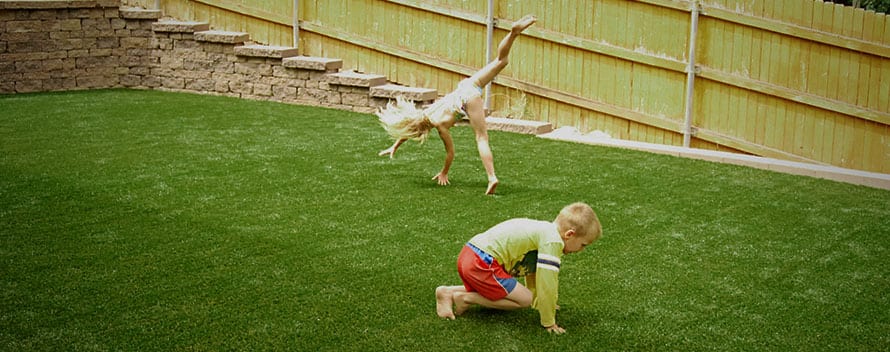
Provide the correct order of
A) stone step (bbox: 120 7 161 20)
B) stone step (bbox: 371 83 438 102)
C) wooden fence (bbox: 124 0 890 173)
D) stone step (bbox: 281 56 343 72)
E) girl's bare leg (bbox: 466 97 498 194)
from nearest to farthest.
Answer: girl's bare leg (bbox: 466 97 498 194) → wooden fence (bbox: 124 0 890 173) → stone step (bbox: 371 83 438 102) → stone step (bbox: 281 56 343 72) → stone step (bbox: 120 7 161 20)

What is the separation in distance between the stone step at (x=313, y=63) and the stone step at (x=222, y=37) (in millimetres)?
830

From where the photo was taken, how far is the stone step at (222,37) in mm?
13008

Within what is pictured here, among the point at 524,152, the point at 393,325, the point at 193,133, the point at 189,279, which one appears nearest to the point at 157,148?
the point at 193,133

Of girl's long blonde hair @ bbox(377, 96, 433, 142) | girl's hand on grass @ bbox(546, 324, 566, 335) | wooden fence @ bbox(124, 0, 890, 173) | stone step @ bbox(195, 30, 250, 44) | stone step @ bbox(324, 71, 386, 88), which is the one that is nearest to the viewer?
girl's hand on grass @ bbox(546, 324, 566, 335)

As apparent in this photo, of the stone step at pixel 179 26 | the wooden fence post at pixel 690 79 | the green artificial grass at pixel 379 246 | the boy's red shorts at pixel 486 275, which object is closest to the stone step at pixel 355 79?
the green artificial grass at pixel 379 246

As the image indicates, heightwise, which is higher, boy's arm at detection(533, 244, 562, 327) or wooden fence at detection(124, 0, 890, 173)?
wooden fence at detection(124, 0, 890, 173)

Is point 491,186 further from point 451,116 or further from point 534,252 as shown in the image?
point 534,252

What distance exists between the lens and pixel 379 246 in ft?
21.3

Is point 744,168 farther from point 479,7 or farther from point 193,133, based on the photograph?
point 193,133

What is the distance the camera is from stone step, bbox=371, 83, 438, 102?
11.8 m

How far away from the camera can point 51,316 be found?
5.11 meters

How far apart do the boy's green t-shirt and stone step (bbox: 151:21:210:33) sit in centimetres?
918

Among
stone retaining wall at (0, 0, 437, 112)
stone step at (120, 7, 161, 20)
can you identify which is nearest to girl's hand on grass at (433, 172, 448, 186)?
stone retaining wall at (0, 0, 437, 112)

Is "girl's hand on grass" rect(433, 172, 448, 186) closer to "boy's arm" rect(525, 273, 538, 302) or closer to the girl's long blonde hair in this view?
the girl's long blonde hair
